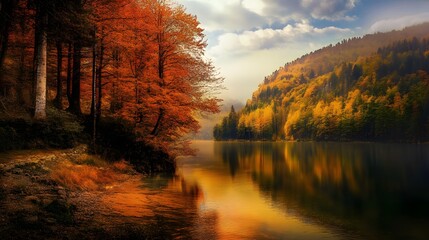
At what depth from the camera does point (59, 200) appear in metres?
13.2

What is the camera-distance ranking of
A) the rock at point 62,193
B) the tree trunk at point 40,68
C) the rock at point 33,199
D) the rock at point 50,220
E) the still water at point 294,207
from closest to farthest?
the rock at point 50,220
the rock at point 33,199
the still water at point 294,207
the rock at point 62,193
the tree trunk at point 40,68

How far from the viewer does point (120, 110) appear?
102 feet

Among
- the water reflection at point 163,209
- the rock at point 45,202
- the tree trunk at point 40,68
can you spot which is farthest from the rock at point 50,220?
the tree trunk at point 40,68

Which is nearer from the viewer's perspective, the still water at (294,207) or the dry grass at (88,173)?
the still water at (294,207)

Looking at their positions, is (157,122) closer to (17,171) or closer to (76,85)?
(76,85)

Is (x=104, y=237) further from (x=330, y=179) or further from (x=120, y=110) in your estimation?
(x=330, y=179)

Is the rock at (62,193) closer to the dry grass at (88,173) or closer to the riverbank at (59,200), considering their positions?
the riverbank at (59,200)

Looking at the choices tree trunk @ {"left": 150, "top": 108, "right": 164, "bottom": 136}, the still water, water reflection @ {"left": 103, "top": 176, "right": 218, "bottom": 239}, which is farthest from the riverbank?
tree trunk @ {"left": 150, "top": 108, "right": 164, "bottom": 136}

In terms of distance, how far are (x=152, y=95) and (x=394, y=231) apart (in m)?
20.8

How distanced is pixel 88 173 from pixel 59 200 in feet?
29.3

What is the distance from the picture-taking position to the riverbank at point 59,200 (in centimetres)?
1076

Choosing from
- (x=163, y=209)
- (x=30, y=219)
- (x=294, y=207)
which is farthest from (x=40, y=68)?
(x=294, y=207)

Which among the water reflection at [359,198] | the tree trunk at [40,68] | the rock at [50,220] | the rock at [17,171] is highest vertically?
the tree trunk at [40,68]

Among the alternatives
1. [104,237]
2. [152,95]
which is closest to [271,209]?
[104,237]
